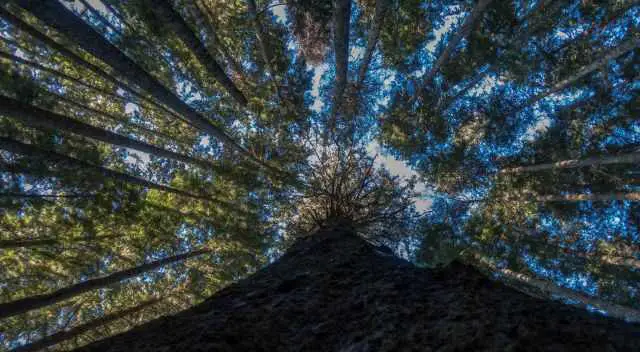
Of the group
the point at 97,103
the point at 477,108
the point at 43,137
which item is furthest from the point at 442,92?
the point at 97,103

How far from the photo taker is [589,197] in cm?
1019

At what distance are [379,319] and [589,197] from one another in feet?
38.4

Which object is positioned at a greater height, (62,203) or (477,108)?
(477,108)

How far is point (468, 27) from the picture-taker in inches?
316

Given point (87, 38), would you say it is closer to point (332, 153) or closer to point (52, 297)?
point (52, 297)

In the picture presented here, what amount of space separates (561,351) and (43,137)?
10.3 meters

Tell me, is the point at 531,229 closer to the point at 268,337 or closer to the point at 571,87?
the point at 571,87

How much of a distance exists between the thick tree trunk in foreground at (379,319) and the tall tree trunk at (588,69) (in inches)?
341

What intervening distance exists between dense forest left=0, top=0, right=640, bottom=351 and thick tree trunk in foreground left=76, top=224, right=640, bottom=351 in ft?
18.0

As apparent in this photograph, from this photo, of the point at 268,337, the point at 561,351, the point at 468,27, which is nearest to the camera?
the point at 561,351

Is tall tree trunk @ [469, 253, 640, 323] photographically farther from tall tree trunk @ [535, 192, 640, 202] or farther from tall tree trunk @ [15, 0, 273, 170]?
tall tree trunk @ [15, 0, 273, 170]

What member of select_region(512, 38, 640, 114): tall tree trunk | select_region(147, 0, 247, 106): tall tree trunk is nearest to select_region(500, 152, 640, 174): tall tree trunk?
select_region(512, 38, 640, 114): tall tree trunk

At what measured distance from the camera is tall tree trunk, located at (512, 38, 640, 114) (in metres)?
7.42

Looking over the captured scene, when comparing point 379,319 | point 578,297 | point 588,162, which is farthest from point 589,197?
point 379,319
